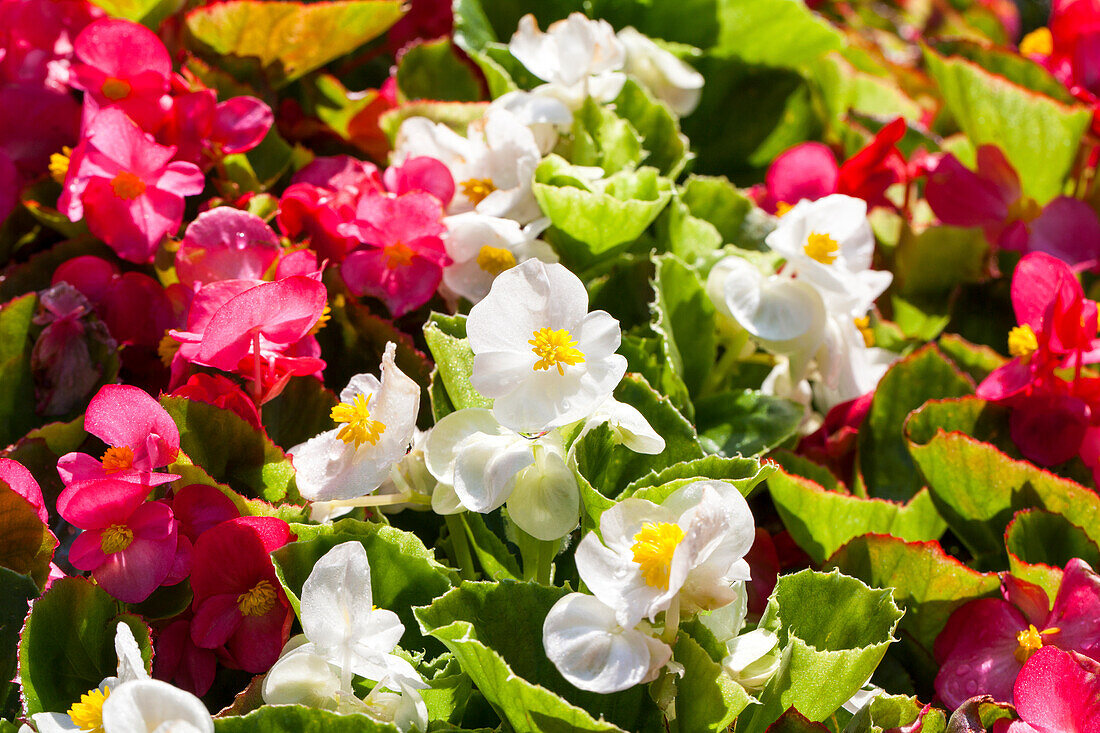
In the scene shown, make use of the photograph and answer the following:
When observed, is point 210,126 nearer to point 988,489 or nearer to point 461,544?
point 461,544

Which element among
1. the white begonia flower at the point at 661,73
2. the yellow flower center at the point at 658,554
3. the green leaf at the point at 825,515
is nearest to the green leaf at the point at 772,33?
the white begonia flower at the point at 661,73

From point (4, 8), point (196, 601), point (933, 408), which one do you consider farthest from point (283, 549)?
point (4, 8)

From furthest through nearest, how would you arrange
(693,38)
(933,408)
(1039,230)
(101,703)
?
1. (693,38)
2. (1039,230)
3. (933,408)
4. (101,703)

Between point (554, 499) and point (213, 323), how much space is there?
0.71ft

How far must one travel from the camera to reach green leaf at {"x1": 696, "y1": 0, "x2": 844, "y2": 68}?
109 cm

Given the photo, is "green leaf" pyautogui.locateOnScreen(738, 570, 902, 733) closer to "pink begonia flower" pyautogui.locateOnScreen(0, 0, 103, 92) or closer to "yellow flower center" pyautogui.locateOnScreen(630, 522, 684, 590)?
"yellow flower center" pyautogui.locateOnScreen(630, 522, 684, 590)

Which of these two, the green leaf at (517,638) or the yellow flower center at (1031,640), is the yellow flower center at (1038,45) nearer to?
the yellow flower center at (1031,640)

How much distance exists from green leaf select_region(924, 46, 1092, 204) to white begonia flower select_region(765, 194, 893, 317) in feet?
1.12

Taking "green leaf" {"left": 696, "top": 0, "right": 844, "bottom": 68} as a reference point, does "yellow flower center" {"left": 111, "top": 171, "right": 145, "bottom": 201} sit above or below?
above

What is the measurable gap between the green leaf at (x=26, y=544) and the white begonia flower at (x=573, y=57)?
20.3 inches

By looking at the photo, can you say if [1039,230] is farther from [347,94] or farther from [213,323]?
[213,323]

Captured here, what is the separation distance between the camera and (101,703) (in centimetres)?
48

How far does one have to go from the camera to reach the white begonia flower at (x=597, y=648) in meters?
0.46

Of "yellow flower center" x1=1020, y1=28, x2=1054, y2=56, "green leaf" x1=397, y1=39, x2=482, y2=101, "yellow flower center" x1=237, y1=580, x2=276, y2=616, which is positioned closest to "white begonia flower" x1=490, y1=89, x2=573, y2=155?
"green leaf" x1=397, y1=39, x2=482, y2=101
